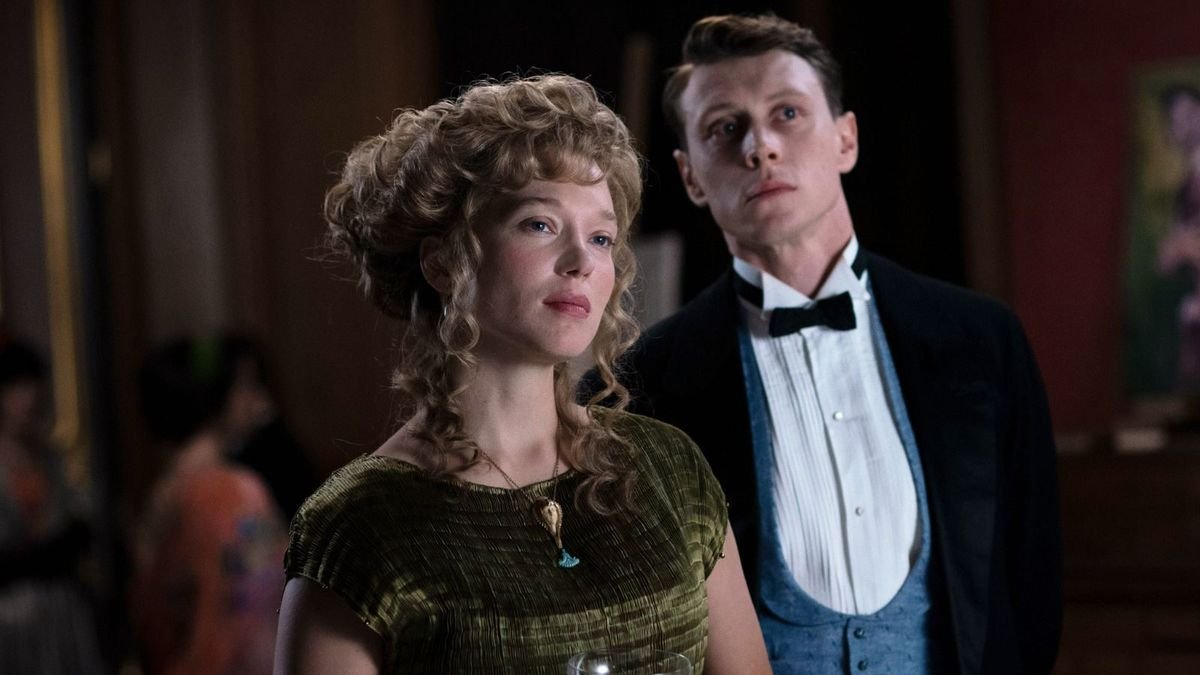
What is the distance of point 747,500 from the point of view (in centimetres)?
203

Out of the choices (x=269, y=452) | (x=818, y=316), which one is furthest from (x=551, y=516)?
(x=269, y=452)

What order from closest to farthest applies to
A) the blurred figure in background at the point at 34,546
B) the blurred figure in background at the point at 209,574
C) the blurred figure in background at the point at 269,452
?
the blurred figure in background at the point at 209,574
the blurred figure in background at the point at 269,452
the blurred figure in background at the point at 34,546

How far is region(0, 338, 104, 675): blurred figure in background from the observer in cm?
543

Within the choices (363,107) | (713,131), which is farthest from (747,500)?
(363,107)

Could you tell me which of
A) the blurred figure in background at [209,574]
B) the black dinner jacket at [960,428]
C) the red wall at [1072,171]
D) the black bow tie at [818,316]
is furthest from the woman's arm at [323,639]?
the red wall at [1072,171]

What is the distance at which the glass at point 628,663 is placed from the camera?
1.42 metres

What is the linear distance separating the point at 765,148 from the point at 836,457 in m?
0.47

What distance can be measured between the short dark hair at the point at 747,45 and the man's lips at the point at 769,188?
0.65 feet

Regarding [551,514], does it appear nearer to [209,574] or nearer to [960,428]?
[960,428]

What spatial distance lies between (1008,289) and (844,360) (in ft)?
10.8

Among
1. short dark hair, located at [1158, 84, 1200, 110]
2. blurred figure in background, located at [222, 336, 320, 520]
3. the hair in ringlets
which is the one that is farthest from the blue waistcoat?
short dark hair, located at [1158, 84, 1200, 110]

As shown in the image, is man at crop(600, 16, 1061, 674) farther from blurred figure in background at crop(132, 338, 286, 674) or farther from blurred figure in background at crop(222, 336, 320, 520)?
blurred figure in background at crop(222, 336, 320, 520)

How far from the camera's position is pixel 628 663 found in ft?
4.68

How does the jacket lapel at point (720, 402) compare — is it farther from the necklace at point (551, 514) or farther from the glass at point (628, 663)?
the glass at point (628, 663)
